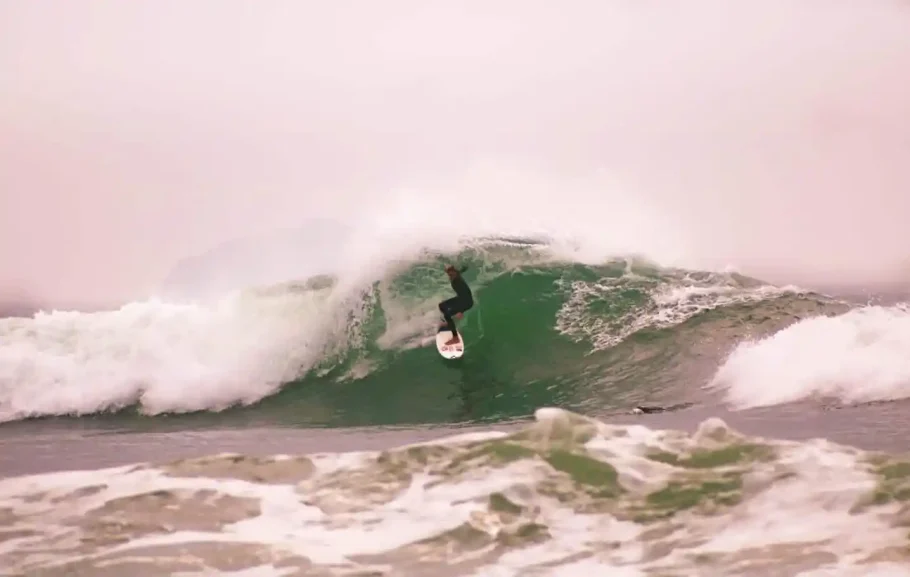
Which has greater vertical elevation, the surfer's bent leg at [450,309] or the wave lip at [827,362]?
the surfer's bent leg at [450,309]

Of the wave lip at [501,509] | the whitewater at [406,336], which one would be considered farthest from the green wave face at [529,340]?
the wave lip at [501,509]

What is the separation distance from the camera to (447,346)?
7.47 ft

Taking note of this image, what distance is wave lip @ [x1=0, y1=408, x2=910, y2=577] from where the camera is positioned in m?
1.78

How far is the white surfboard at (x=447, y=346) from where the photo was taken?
226cm

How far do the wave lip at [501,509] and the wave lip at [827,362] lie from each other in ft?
0.55

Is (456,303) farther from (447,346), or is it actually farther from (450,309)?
(447,346)

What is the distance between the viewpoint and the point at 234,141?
2.29m

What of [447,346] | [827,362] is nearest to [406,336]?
[447,346]

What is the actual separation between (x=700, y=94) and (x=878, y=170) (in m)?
0.58

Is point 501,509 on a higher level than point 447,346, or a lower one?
lower

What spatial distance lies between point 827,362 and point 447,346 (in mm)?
1092

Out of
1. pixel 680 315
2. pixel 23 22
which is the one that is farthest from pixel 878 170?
pixel 23 22

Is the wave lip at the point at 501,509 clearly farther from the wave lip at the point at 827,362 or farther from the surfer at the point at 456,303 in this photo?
the surfer at the point at 456,303

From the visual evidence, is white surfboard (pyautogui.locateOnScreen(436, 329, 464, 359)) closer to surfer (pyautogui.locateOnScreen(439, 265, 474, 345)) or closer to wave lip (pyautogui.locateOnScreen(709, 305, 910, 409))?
surfer (pyautogui.locateOnScreen(439, 265, 474, 345))
